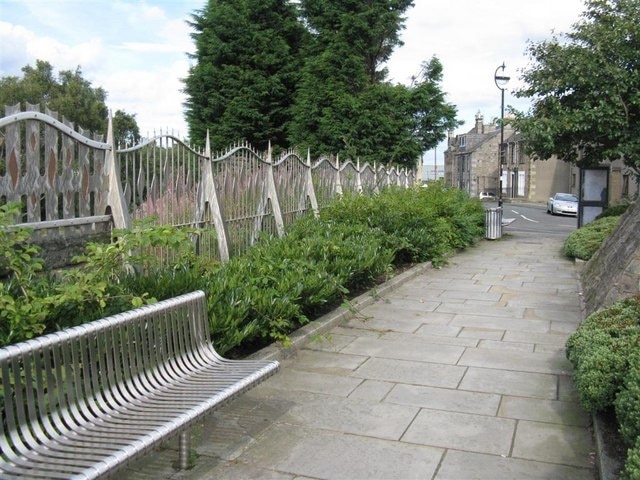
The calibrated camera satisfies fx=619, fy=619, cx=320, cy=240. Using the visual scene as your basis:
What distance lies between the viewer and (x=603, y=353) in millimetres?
3902

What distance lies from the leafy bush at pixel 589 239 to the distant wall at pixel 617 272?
3419mm

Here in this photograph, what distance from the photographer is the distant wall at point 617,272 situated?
19.4 ft

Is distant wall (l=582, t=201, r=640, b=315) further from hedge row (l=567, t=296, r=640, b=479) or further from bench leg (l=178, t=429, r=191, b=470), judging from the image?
bench leg (l=178, t=429, r=191, b=470)

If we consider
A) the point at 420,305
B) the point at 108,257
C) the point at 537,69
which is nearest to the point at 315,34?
the point at 537,69

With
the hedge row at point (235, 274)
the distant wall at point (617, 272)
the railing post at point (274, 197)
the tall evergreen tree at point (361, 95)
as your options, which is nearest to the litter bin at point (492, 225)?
the tall evergreen tree at point (361, 95)

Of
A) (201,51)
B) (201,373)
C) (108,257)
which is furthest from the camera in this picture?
(201,51)

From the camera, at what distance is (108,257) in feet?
13.9

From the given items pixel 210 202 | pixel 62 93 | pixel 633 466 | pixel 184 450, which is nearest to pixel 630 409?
pixel 633 466

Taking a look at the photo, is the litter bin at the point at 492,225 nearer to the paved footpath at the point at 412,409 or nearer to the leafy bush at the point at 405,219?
the leafy bush at the point at 405,219

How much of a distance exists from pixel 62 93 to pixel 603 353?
33.9 m

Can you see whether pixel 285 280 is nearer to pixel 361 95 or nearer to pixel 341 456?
pixel 341 456

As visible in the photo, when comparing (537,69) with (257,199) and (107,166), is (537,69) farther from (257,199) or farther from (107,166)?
(107,166)

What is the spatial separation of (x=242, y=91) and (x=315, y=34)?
347 cm

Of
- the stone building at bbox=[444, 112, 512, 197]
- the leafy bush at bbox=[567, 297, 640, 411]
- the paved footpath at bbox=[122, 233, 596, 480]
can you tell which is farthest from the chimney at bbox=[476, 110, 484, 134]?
the leafy bush at bbox=[567, 297, 640, 411]
